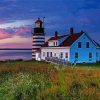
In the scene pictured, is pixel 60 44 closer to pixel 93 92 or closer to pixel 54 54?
pixel 54 54

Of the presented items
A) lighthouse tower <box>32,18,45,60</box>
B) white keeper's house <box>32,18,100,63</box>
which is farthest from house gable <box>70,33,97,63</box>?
lighthouse tower <box>32,18,45,60</box>

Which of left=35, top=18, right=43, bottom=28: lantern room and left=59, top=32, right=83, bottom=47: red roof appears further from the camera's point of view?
left=35, top=18, right=43, bottom=28: lantern room

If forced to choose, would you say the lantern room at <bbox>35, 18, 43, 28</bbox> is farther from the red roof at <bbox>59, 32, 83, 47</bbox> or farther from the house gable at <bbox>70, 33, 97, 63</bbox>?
the house gable at <bbox>70, 33, 97, 63</bbox>

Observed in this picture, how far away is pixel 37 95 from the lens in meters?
13.0

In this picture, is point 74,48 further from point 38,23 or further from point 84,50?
point 38,23

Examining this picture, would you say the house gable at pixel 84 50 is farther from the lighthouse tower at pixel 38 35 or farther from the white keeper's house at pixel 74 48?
the lighthouse tower at pixel 38 35

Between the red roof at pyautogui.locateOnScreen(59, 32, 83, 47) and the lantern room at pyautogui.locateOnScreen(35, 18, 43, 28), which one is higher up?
the lantern room at pyautogui.locateOnScreen(35, 18, 43, 28)

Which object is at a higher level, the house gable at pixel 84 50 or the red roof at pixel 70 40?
the red roof at pixel 70 40

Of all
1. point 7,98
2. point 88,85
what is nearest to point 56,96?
point 7,98

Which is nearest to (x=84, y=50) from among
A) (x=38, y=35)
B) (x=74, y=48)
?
(x=74, y=48)

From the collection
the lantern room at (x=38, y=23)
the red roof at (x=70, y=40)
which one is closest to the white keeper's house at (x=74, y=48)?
the red roof at (x=70, y=40)

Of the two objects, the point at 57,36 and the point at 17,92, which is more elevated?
the point at 57,36

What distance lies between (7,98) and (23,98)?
0.55 meters

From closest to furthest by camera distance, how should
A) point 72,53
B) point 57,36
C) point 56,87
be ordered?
point 56,87, point 72,53, point 57,36
